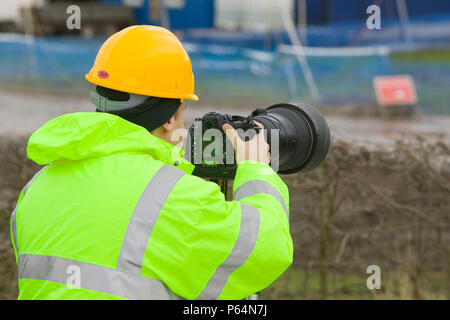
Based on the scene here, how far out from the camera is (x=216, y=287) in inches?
87.7

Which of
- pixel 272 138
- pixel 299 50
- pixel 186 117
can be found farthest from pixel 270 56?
pixel 272 138

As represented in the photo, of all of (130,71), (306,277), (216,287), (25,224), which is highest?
(130,71)

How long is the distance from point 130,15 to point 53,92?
2.35m

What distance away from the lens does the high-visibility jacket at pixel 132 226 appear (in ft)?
7.04

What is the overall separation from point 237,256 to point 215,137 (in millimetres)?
615

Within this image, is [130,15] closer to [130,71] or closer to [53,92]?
[53,92]

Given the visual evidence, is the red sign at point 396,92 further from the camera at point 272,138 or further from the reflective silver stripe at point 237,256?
the reflective silver stripe at point 237,256

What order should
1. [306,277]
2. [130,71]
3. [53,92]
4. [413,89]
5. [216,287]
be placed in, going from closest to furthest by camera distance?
[216,287] < [130,71] < [306,277] < [413,89] < [53,92]

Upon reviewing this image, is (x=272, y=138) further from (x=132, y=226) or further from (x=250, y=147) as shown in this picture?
(x=132, y=226)

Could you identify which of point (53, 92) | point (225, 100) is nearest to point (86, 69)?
point (53, 92)

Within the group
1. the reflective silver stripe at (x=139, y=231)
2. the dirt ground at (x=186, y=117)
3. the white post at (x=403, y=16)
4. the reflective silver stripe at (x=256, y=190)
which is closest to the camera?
the reflective silver stripe at (x=139, y=231)

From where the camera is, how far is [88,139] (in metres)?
2.24

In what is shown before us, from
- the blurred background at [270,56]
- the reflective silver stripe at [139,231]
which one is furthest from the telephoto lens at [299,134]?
the blurred background at [270,56]

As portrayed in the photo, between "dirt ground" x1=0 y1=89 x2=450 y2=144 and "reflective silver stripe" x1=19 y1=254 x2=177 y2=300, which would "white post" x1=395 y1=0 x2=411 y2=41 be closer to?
"dirt ground" x1=0 y1=89 x2=450 y2=144
